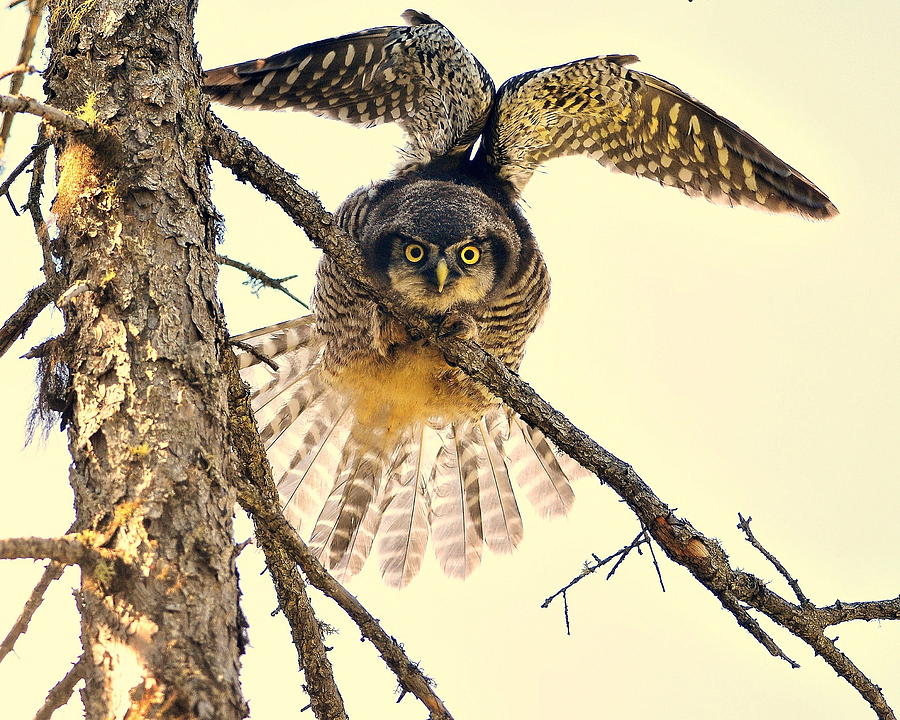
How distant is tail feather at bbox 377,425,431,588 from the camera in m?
5.35

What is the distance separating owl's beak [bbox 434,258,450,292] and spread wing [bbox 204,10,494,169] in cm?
89

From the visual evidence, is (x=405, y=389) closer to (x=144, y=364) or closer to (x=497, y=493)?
(x=497, y=493)

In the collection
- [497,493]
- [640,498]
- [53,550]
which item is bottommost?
[53,550]

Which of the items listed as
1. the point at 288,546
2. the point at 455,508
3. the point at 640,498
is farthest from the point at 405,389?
the point at 288,546

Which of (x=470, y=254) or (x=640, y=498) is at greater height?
(x=470, y=254)

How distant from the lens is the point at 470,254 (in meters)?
4.49

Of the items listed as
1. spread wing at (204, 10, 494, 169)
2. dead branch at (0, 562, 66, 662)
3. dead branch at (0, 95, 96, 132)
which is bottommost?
dead branch at (0, 562, 66, 662)

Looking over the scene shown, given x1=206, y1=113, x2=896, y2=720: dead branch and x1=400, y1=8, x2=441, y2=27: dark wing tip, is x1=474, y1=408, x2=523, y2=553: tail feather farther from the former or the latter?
x1=206, y1=113, x2=896, y2=720: dead branch

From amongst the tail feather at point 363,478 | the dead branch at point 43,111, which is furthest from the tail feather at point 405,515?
the dead branch at point 43,111

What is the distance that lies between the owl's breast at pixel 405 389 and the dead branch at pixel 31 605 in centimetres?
257

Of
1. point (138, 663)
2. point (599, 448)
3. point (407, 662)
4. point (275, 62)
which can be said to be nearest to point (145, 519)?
point (138, 663)

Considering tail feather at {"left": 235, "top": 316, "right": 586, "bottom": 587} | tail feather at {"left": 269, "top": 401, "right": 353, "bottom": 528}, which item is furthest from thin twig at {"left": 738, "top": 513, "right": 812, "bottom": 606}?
tail feather at {"left": 269, "top": 401, "right": 353, "bottom": 528}

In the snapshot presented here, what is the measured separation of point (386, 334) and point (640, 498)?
199 cm

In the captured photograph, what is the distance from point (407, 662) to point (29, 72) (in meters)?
1.68
